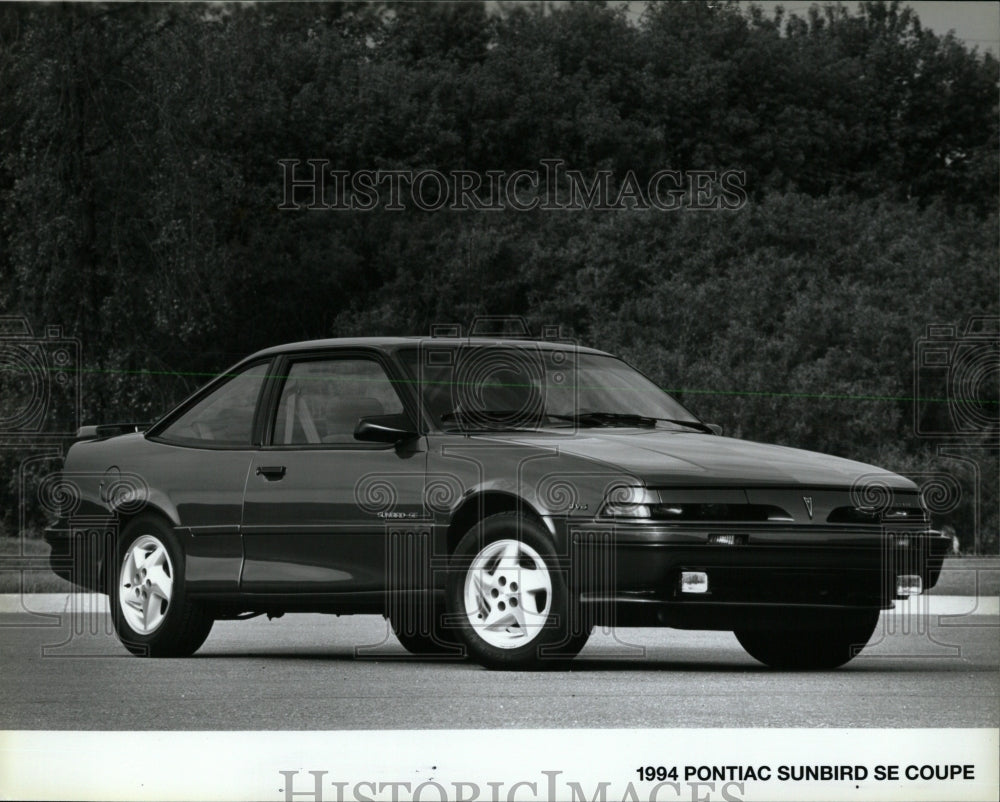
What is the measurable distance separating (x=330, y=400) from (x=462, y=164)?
8.25 m

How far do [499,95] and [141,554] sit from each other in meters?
7.92

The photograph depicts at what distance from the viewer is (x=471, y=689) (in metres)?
7.52

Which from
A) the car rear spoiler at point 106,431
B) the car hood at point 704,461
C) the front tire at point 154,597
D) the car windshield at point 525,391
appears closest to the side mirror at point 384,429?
the car windshield at point 525,391

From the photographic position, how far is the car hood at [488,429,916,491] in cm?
775

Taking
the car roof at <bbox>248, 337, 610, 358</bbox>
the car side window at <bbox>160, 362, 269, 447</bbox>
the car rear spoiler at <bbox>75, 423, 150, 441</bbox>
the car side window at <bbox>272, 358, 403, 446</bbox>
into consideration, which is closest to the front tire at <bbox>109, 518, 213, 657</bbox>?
the car side window at <bbox>160, 362, 269, 447</bbox>

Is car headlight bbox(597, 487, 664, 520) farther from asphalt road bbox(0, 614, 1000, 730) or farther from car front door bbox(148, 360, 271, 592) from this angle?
car front door bbox(148, 360, 271, 592)

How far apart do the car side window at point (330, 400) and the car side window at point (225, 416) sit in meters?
0.22

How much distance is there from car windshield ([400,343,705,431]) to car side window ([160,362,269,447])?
0.89 meters

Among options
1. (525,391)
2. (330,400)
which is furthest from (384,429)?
(330,400)

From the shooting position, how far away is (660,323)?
19.0 metres

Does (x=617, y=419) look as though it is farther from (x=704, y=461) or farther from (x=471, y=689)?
(x=471, y=689)

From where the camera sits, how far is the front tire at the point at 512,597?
771cm

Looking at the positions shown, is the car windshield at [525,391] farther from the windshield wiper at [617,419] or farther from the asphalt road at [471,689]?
the asphalt road at [471,689]

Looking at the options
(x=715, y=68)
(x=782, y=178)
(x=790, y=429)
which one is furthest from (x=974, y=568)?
(x=715, y=68)
